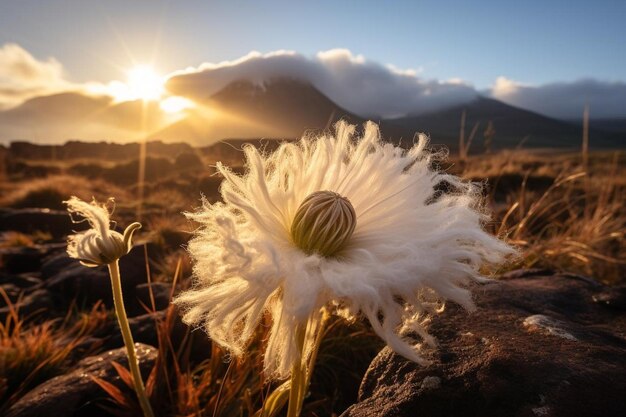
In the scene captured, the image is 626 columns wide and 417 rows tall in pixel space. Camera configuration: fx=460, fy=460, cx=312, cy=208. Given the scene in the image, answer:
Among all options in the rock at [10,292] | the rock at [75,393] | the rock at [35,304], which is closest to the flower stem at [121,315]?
the rock at [75,393]

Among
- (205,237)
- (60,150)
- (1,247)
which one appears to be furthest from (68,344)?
(60,150)

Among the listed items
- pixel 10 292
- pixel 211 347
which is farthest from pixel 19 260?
pixel 211 347

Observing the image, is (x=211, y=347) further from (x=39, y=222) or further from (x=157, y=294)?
(x=39, y=222)

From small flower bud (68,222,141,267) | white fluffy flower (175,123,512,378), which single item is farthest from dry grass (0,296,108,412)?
white fluffy flower (175,123,512,378)

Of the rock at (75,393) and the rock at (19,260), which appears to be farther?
the rock at (19,260)

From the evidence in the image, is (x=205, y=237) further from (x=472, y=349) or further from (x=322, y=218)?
(x=472, y=349)

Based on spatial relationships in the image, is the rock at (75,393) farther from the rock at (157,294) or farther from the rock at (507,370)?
A: the rock at (507,370)

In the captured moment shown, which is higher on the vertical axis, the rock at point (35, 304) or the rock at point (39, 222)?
the rock at point (35, 304)

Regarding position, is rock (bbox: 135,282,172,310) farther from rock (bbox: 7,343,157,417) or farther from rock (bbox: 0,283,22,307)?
rock (bbox: 0,283,22,307)
